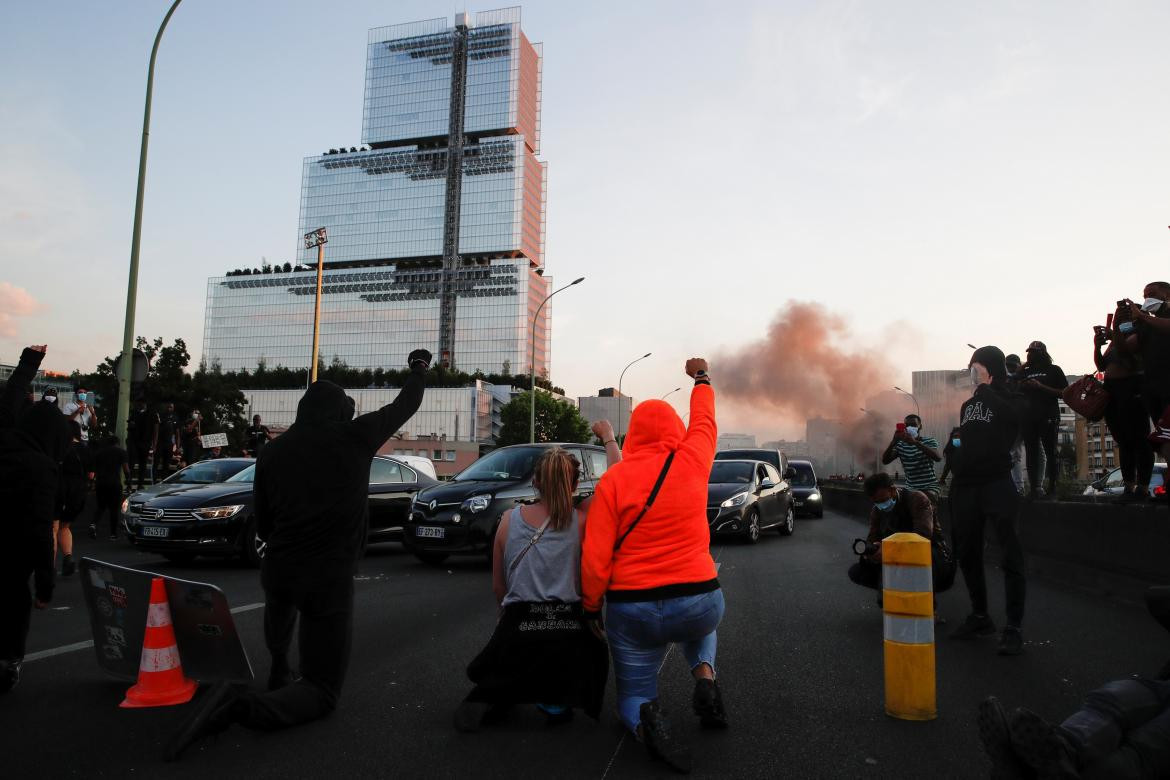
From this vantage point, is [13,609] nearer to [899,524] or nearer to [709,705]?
[709,705]

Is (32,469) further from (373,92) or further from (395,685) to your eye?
(373,92)

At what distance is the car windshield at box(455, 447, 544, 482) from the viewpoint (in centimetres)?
1084

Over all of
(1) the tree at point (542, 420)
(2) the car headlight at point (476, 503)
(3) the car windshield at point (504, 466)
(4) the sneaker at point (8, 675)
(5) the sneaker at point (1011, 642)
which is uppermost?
(1) the tree at point (542, 420)

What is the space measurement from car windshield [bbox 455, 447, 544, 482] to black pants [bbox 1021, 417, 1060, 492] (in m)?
6.27

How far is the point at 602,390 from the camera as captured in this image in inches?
5832

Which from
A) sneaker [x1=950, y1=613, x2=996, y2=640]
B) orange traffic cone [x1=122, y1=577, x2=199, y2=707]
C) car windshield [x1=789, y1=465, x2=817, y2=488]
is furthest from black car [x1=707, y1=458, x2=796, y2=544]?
orange traffic cone [x1=122, y1=577, x2=199, y2=707]

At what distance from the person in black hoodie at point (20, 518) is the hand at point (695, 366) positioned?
12.5 feet

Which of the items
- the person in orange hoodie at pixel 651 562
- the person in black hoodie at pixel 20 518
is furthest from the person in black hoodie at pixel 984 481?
the person in black hoodie at pixel 20 518

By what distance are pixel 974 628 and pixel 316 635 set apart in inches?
177

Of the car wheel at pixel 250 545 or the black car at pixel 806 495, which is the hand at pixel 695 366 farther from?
the black car at pixel 806 495

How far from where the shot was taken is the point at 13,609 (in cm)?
460

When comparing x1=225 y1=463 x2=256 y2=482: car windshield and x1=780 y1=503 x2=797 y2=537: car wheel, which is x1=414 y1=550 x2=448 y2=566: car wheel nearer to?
x1=225 y1=463 x2=256 y2=482: car windshield

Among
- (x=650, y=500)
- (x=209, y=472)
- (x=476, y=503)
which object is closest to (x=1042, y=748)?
(x=650, y=500)

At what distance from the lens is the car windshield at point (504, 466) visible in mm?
10844
